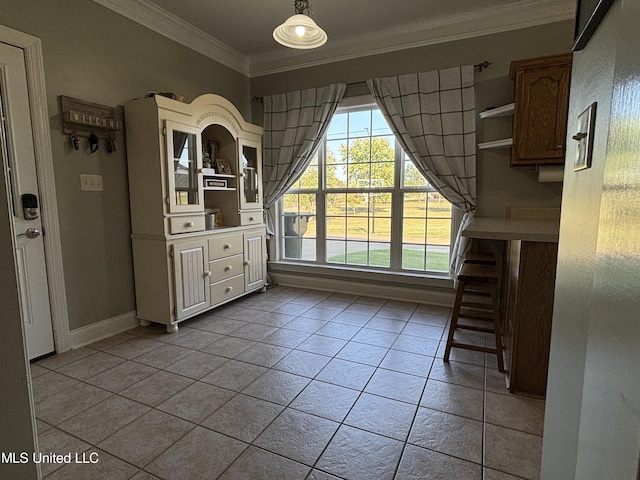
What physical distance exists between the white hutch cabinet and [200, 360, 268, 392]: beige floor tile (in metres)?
0.84

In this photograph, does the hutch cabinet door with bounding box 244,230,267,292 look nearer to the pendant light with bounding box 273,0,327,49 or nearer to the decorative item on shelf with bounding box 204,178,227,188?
the decorative item on shelf with bounding box 204,178,227,188

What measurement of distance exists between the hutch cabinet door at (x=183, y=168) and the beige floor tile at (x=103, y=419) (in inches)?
56.2

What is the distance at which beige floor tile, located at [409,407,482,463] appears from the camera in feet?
4.96

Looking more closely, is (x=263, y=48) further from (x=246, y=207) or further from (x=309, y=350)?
(x=309, y=350)

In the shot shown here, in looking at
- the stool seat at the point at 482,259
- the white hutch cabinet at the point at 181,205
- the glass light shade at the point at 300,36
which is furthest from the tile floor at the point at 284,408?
the glass light shade at the point at 300,36

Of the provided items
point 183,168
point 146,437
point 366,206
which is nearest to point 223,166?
point 183,168

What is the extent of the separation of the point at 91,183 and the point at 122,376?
1.44 metres

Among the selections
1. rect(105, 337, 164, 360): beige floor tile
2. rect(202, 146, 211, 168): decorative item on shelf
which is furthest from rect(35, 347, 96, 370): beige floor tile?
rect(202, 146, 211, 168): decorative item on shelf

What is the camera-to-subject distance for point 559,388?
2.89 feet

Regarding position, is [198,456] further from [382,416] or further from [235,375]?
[382,416]

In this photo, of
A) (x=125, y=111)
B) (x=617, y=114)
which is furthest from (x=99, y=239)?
(x=617, y=114)

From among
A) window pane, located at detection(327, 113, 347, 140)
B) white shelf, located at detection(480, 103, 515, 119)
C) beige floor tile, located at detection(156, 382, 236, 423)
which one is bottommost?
beige floor tile, located at detection(156, 382, 236, 423)

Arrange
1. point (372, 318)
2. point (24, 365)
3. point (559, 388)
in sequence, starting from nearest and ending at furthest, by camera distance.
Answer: point (24, 365) < point (559, 388) < point (372, 318)

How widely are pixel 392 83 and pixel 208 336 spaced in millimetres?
2829
